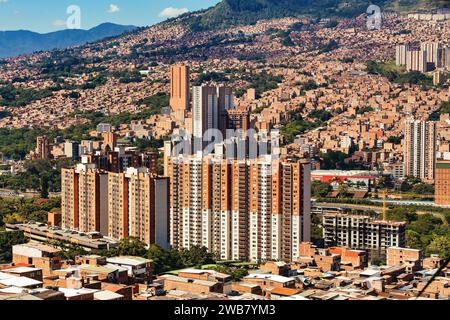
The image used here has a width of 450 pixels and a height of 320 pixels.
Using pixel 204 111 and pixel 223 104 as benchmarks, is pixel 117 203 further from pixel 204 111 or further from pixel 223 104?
pixel 223 104

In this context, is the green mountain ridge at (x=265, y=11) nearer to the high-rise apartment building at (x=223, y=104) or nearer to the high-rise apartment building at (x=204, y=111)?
the high-rise apartment building at (x=223, y=104)

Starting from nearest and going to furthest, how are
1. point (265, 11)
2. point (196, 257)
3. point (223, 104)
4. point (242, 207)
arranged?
point (196, 257), point (242, 207), point (223, 104), point (265, 11)

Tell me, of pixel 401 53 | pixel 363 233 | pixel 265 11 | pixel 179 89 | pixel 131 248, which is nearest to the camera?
pixel 131 248

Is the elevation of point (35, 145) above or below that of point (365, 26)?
below

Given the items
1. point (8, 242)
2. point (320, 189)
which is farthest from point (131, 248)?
point (320, 189)

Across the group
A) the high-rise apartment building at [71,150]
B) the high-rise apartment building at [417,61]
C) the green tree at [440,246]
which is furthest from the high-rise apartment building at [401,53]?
the green tree at [440,246]
